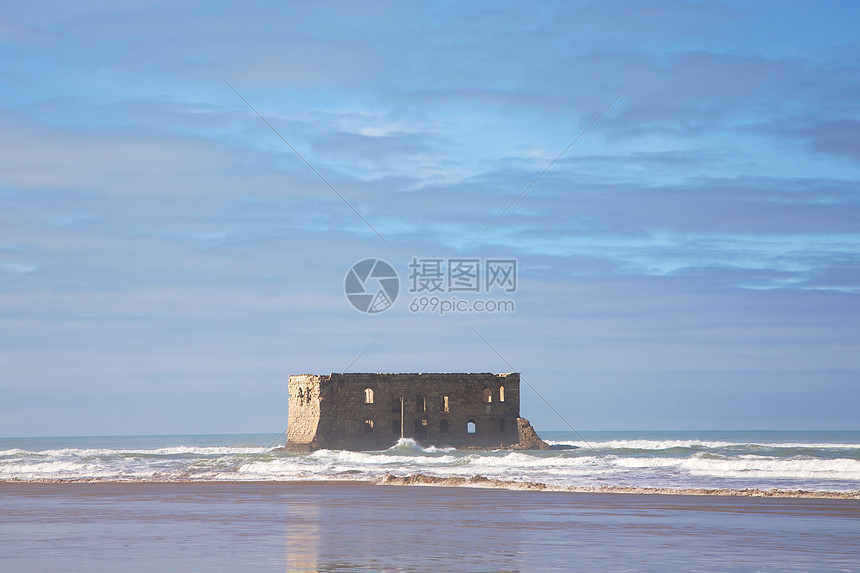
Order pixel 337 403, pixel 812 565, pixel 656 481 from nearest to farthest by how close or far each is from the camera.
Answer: pixel 812 565, pixel 656 481, pixel 337 403

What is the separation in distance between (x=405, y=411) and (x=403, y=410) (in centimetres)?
11

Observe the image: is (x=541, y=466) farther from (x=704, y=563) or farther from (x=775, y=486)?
(x=704, y=563)

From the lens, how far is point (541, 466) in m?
33.2

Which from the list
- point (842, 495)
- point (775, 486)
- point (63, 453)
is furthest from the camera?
point (63, 453)

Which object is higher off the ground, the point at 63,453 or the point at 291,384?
the point at 291,384

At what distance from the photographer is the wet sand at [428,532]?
410 inches

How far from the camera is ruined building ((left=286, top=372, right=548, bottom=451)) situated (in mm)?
45531

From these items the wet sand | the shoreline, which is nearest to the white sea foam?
the shoreline

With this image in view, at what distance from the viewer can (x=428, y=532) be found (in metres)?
13.2

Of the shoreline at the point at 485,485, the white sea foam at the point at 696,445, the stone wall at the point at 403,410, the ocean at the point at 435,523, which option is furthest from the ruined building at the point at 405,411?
the shoreline at the point at 485,485

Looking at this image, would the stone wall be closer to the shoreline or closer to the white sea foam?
the white sea foam

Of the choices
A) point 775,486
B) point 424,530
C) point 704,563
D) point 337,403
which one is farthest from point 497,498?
point 337,403

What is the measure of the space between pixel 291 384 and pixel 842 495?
32792 millimetres

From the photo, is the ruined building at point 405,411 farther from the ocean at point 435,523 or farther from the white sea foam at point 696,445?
the ocean at point 435,523
